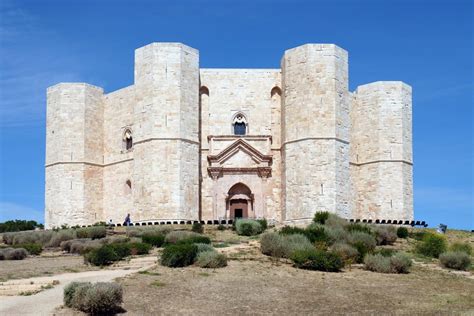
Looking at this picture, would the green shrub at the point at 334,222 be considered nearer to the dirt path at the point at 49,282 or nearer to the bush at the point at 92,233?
the bush at the point at 92,233

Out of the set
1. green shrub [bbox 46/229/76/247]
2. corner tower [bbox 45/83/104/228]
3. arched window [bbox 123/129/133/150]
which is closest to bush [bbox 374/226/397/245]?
green shrub [bbox 46/229/76/247]

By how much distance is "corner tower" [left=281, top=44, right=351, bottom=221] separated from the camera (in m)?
35.8

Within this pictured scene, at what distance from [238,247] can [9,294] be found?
9550 millimetres

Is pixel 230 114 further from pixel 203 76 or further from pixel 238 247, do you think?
pixel 238 247

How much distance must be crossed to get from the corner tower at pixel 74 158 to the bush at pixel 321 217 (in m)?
13.6

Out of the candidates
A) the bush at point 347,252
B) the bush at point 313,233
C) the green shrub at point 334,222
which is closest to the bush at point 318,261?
the bush at point 347,252

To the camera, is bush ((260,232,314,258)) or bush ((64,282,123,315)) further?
bush ((260,232,314,258))

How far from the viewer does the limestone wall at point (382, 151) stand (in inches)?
1547

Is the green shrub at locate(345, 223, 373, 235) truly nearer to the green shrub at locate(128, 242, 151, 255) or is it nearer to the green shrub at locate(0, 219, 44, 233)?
the green shrub at locate(128, 242, 151, 255)

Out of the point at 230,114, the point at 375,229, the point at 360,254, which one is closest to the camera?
the point at 360,254

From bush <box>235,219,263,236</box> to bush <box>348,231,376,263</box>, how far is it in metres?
4.78

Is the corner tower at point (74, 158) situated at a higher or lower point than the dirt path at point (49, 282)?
higher

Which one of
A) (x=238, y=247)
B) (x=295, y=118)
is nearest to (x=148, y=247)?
(x=238, y=247)

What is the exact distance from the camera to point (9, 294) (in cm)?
1650
